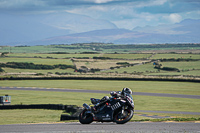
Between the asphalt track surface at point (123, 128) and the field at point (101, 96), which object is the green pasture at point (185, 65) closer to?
the field at point (101, 96)

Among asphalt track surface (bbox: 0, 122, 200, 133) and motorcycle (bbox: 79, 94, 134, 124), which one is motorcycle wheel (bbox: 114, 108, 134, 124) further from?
asphalt track surface (bbox: 0, 122, 200, 133)

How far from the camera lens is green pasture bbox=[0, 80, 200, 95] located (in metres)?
59.7

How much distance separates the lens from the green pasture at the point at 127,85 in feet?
196

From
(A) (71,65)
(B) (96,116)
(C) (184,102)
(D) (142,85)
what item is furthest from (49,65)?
(B) (96,116)

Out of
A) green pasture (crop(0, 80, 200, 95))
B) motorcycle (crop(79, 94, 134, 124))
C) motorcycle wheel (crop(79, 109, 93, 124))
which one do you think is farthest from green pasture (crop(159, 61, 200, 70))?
motorcycle (crop(79, 94, 134, 124))

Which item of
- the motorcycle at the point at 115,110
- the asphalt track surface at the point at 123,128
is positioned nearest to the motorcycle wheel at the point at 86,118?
the motorcycle at the point at 115,110

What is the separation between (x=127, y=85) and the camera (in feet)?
220

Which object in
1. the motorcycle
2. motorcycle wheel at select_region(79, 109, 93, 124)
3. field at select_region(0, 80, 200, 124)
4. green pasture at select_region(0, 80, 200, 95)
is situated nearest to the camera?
the motorcycle

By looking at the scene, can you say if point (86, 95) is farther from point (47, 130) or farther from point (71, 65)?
point (71, 65)

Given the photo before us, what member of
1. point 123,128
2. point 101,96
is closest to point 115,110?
point 123,128

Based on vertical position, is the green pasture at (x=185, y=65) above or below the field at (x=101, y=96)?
above

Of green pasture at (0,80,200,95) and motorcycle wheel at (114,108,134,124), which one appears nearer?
motorcycle wheel at (114,108,134,124)

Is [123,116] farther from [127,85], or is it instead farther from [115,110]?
[127,85]

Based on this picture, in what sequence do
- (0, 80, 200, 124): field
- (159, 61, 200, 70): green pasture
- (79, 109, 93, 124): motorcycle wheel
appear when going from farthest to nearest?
(159, 61, 200, 70): green pasture → (0, 80, 200, 124): field → (79, 109, 93, 124): motorcycle wheel
